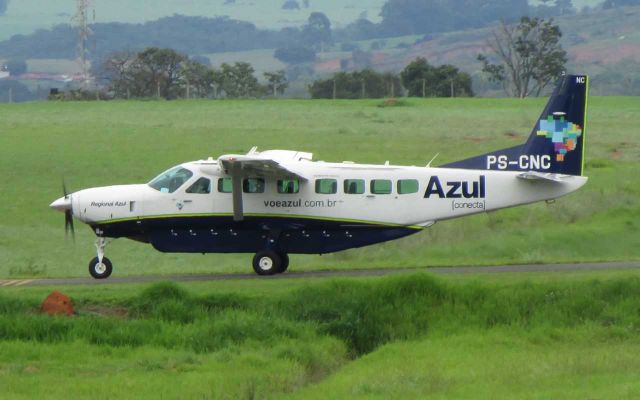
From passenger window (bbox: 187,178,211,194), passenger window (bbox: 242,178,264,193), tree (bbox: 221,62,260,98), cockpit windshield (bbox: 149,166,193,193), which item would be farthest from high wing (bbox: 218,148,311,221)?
tree (bbox: 221,62,260,98)

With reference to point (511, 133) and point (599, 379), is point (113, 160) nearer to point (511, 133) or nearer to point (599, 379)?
point (511, 133)

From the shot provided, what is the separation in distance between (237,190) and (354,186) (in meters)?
2.40

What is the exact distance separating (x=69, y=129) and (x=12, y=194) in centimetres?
1561

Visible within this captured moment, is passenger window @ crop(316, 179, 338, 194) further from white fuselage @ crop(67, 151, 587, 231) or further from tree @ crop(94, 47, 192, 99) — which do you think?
tree @ crop(94, 47, 192, 99)

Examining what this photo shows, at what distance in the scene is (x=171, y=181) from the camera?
28875 mm

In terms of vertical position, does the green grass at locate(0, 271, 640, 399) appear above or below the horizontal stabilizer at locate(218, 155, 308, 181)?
below

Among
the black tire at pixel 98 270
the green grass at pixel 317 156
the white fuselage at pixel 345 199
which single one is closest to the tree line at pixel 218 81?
the green grass at pixel 317 156

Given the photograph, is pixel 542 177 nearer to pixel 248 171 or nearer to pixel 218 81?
pixel 248 171

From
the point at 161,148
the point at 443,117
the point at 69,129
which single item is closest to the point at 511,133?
the point at 443,117

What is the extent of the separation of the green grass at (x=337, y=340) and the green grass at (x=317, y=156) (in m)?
5.77

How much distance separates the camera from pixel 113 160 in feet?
173

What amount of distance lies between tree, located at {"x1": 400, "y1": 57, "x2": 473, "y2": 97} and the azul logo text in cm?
6686

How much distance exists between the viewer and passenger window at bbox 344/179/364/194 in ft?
94.5

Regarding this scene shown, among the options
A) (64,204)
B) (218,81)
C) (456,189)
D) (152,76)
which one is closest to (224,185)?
(64,204)
